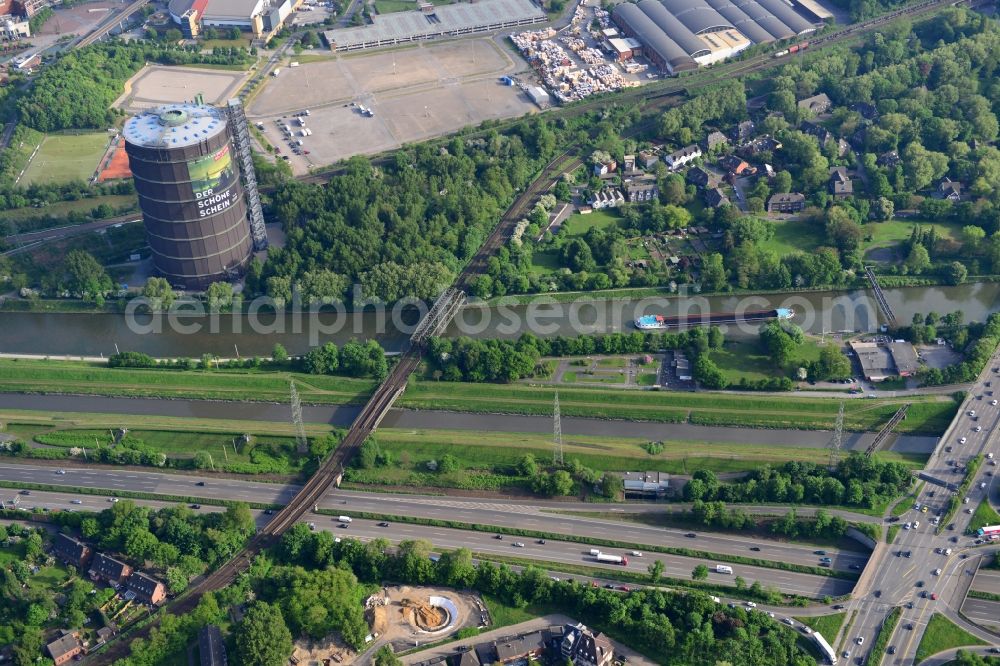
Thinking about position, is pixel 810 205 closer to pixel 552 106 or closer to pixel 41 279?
pixel 552 106

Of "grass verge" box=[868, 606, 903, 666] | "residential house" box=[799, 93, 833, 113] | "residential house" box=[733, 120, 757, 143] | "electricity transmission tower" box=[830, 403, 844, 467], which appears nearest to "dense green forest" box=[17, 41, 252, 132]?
"residential house" box=[733, 120, 757, 143]

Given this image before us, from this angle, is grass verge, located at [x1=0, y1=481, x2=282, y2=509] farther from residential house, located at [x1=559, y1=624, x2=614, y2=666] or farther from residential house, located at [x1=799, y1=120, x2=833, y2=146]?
residential house, located at [x1=799, y1=120, x2=833, y2=146]

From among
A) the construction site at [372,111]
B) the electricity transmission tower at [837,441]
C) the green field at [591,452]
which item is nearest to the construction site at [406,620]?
the green field at [591,452]

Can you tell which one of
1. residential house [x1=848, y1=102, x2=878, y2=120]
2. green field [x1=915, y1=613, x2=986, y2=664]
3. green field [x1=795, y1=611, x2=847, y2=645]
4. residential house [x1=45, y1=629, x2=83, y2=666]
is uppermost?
residential house [x1=848, y1=102, x2=878, y2=120]

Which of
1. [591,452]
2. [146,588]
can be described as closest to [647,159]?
[591,452]

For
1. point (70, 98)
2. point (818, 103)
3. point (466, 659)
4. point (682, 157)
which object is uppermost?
point (70, 98)

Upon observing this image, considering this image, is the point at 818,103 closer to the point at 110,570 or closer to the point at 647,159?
the point at 647,159

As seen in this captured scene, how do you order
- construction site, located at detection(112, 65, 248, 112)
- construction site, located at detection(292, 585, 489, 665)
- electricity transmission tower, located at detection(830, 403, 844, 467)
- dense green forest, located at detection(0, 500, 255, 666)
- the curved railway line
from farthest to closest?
construction site, located at detection(112, 65, 248, 112) < electricity transmission tower, located at detection(830, 403, 844, 467) < the curved railway line < dense green forest, located at detection(0, 500, 255, 666) < construction site, located at detection(292, 585, 489, 665)
